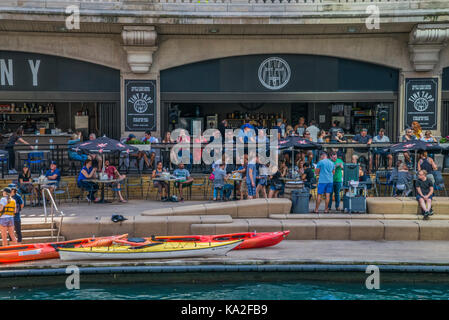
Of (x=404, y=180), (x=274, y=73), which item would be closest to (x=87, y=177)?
(x=274, y=73)

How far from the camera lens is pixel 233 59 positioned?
80.4 feet

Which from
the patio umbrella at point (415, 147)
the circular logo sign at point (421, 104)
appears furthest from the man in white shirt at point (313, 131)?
the patio umbrella at point (415, 147)

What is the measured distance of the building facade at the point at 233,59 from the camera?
74.2ft

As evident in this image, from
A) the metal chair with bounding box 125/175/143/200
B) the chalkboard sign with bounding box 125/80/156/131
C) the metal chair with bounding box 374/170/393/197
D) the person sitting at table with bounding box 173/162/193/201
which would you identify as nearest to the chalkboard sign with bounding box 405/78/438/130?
the metal chair with bounding box 374/170/393/197

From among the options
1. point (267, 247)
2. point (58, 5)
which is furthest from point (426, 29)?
point (58, 5)

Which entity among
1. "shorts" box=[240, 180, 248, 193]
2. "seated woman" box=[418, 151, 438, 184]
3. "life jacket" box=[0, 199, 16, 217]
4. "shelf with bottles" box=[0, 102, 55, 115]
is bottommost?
"life jacket" box=[0, 199, 16, 217]

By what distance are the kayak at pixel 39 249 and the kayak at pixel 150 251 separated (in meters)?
0.37

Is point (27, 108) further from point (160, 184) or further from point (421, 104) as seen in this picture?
point (421, 104)

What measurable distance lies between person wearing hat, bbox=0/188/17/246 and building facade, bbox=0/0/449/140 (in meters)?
8.31

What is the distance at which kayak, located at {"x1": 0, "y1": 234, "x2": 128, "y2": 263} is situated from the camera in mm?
15250

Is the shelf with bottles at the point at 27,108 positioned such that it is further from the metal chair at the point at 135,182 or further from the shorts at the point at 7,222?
the shorts at the point at 7,222

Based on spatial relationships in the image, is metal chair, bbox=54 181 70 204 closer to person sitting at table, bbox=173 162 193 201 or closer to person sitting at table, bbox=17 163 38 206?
person sitting at table, bbox=17 163 38 206

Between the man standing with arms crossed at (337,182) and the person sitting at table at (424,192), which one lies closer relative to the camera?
the person sitting at table at (424,192)

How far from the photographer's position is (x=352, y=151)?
22328 mm
